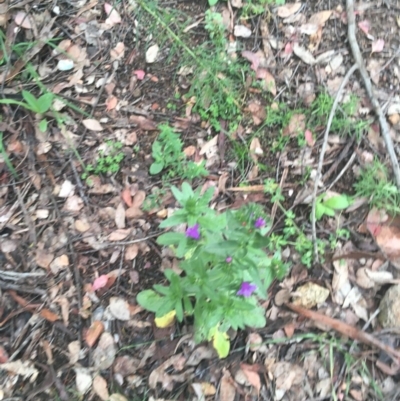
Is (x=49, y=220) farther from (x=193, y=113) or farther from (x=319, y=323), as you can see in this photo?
(x=319, y=323)

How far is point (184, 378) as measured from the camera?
1940mm

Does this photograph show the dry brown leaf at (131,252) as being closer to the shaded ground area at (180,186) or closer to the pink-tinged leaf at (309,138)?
the shaded ground area at (180,186)

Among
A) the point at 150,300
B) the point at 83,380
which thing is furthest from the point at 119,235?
the point at 83,380

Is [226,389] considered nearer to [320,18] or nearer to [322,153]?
[322,153]

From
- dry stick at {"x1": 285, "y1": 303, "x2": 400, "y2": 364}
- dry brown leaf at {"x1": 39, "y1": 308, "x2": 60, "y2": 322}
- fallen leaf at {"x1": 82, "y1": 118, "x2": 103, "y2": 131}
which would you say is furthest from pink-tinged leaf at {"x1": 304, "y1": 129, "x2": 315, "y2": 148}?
dry brown leaf at {"x1": 39, "y1": 308, "x2": 60, "y2": 322}

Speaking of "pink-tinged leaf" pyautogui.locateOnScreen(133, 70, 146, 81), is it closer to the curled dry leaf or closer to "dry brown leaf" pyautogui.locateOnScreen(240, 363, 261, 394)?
the curled dry leaf

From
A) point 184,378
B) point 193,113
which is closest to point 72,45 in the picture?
point 193,113

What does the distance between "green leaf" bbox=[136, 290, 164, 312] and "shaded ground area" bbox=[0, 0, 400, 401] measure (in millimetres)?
87

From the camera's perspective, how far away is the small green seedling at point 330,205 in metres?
2.15

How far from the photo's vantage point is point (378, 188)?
217 cm

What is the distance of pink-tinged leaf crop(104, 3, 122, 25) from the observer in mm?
2443

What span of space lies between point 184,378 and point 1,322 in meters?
0.76

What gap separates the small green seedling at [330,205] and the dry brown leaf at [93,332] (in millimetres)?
1012

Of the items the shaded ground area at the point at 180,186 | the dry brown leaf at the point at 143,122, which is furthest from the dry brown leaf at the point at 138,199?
the dry brown leaf at the point at 143,122
